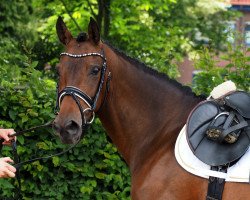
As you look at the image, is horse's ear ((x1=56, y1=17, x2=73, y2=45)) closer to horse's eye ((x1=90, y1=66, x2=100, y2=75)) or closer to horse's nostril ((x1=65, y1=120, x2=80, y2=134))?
horse's eye ((x1=90, y1=66, x2=100, y2=75))

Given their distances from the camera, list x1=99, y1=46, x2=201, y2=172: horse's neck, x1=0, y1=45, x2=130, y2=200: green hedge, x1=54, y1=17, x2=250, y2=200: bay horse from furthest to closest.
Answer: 1. x1=0, y1=45, x2=130, y2=200: green hedge
2. x1=99, y1=46, x2=201, y2=172: horse's neck
3. x1=54, y1=17, x2=250, y2=200: bay horse

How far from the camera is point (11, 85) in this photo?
17.8 feet

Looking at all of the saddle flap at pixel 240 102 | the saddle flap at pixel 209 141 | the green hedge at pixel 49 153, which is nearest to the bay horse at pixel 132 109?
the saddle flap at pixel 209 141

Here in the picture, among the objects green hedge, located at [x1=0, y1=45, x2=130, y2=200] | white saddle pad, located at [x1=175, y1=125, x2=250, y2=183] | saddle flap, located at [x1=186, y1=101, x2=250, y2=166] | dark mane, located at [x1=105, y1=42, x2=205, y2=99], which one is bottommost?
green hedge, located at [x1=0, y1=45, x2=130, y2=200]

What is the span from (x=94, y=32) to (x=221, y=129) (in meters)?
1.20

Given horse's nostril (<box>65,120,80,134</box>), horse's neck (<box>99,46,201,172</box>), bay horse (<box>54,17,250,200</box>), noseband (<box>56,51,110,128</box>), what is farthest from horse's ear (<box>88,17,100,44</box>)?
horse's nostril (<box>65,120,80,134</box>)

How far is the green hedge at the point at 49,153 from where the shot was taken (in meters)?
5.38

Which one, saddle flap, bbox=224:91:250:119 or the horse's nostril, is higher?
A: saddle flap, bbox=224:91:250:119

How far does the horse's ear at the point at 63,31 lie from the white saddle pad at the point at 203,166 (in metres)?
1.20

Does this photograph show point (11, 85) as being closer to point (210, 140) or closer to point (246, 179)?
point (210, 140)

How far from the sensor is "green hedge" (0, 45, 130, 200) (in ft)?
17.6

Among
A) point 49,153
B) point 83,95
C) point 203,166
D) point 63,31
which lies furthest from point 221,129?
point 49,153

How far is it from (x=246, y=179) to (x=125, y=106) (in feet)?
3.70

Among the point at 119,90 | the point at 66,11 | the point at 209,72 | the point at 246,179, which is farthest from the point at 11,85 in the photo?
the point at 66,11
